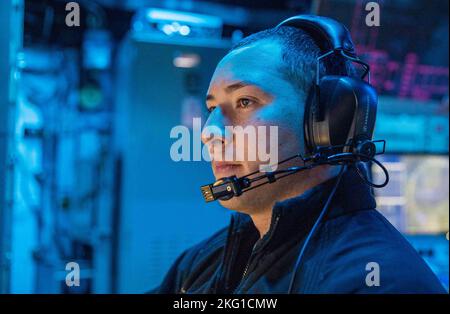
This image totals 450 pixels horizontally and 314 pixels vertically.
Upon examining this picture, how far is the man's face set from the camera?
37.1 inches

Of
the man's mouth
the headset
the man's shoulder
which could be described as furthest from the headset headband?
the man's shoulder

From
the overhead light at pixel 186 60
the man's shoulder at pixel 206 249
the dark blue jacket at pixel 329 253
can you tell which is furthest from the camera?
the overhead light at pixel 186 60

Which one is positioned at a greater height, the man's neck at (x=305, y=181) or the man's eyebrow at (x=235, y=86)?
the man's eyebrow at (x=235, y=86)

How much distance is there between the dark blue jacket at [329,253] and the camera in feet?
2.69

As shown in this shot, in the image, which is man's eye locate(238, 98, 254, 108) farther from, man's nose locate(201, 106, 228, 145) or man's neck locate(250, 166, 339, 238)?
man's neck locate(250, 166, 339, 238)

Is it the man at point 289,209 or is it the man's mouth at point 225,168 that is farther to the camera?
the man's mouth at point 225,168

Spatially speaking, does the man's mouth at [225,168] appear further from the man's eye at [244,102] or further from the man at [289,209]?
the man's eye at [244,102]

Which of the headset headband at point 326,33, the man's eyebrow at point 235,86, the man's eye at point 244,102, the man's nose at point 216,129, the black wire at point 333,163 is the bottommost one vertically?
the black wire at point 333,163

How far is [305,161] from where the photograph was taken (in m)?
0.92

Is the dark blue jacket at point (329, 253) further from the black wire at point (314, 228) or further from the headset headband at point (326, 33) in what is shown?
the headset headband at point (326, 33)

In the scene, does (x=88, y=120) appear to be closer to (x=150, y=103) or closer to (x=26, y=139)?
(x=26, y=139)

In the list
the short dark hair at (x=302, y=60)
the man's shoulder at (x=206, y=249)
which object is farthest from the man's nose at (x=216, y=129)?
the man's shoulder at (x=206, y=249)

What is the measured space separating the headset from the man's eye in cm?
10

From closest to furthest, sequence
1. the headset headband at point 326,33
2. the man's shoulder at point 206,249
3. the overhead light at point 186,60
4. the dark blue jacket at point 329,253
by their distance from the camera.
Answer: the dark blue jacket at point 329,253 → the headset headband at point 326,33 → the man's shoulder at point 206,249 → the overhead light at point 186,60
